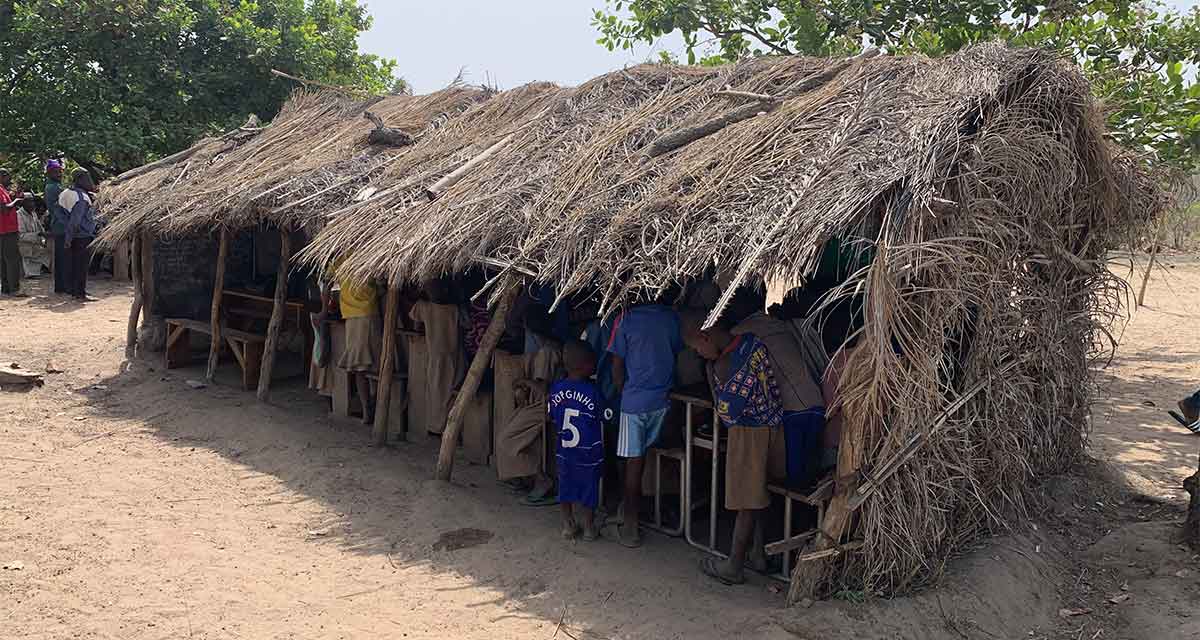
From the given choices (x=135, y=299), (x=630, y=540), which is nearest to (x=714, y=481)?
(x=630, y=540)

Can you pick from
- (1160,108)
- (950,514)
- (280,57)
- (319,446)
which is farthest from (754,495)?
(280,57)

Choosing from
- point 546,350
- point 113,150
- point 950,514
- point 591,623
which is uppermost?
point 113,150

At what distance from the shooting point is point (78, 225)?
12961mm

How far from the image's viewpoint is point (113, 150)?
1555 cm

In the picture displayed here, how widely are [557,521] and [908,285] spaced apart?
2939mm

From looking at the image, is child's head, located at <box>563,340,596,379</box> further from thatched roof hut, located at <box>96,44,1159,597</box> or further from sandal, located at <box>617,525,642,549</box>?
sandal, located at <box>617,525,642,549</box>

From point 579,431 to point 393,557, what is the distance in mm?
1404

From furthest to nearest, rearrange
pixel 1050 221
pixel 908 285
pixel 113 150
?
pixel 113 150 → pixel 1050 221 → pixel 908 285

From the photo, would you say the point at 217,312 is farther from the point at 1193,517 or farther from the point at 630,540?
the point at 1193,517

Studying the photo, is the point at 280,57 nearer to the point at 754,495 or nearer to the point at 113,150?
the point at 113,150

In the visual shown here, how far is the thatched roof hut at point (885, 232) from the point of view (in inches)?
194

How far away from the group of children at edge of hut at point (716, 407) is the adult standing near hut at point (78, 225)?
939 centimetres

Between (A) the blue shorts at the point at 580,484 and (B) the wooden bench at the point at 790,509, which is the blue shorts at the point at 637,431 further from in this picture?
(B) the wooden bench at the point at 790,509

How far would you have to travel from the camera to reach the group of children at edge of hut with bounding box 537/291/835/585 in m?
5.39
